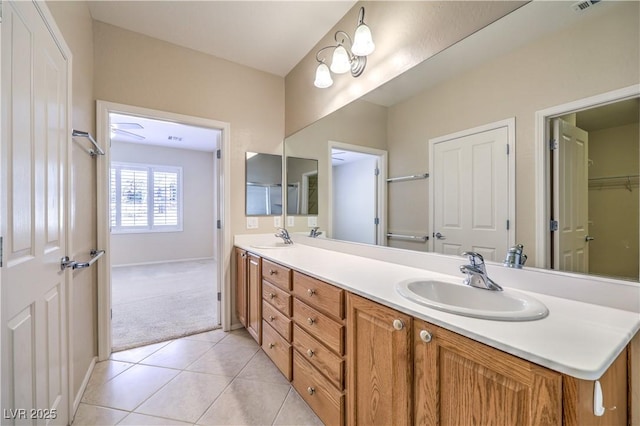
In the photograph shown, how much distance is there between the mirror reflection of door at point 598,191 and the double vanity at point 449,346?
3.8 inches

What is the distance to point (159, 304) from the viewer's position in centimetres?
331

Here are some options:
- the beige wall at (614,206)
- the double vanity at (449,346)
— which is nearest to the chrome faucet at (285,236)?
the double vanity at (449,346)

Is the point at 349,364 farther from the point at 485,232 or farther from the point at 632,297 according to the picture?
the point at 632,297

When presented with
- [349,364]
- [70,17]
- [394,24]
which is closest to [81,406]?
[349,364]

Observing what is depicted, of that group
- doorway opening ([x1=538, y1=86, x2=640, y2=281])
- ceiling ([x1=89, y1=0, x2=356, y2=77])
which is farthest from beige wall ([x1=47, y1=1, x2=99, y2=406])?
doorway opening ([x1=538, y1=86, x2=640, y2=281])

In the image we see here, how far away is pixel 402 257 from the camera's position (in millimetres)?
1636

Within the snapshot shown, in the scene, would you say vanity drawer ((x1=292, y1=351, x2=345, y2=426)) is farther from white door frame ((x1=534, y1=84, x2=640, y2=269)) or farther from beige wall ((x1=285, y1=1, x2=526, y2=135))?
beige wall ((x1=285, y1=1, x2=526, y2=135))

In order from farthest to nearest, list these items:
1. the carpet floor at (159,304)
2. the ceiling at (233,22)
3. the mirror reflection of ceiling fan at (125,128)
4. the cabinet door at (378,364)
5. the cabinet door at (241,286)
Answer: the mirror reflection of ceiling fan at (125,128), the carpet floor at (159,304), the cabinet door at (241,286), the ceiling at (233,22), the cabinet door at (378,364)

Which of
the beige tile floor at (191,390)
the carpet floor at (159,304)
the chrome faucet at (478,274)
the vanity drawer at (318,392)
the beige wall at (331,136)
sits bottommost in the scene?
the beige tile floor at (191,390)

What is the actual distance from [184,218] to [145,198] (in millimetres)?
885

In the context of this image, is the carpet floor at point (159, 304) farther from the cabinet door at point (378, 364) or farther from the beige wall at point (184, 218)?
the cabinet door at point (378, 364)

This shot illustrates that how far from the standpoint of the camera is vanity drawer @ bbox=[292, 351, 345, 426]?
127 centimetres

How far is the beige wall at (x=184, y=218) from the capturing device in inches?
218

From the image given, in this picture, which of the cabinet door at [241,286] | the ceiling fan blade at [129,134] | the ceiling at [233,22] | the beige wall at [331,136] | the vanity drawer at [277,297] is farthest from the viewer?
the ceiling fan blade at [129,134]
